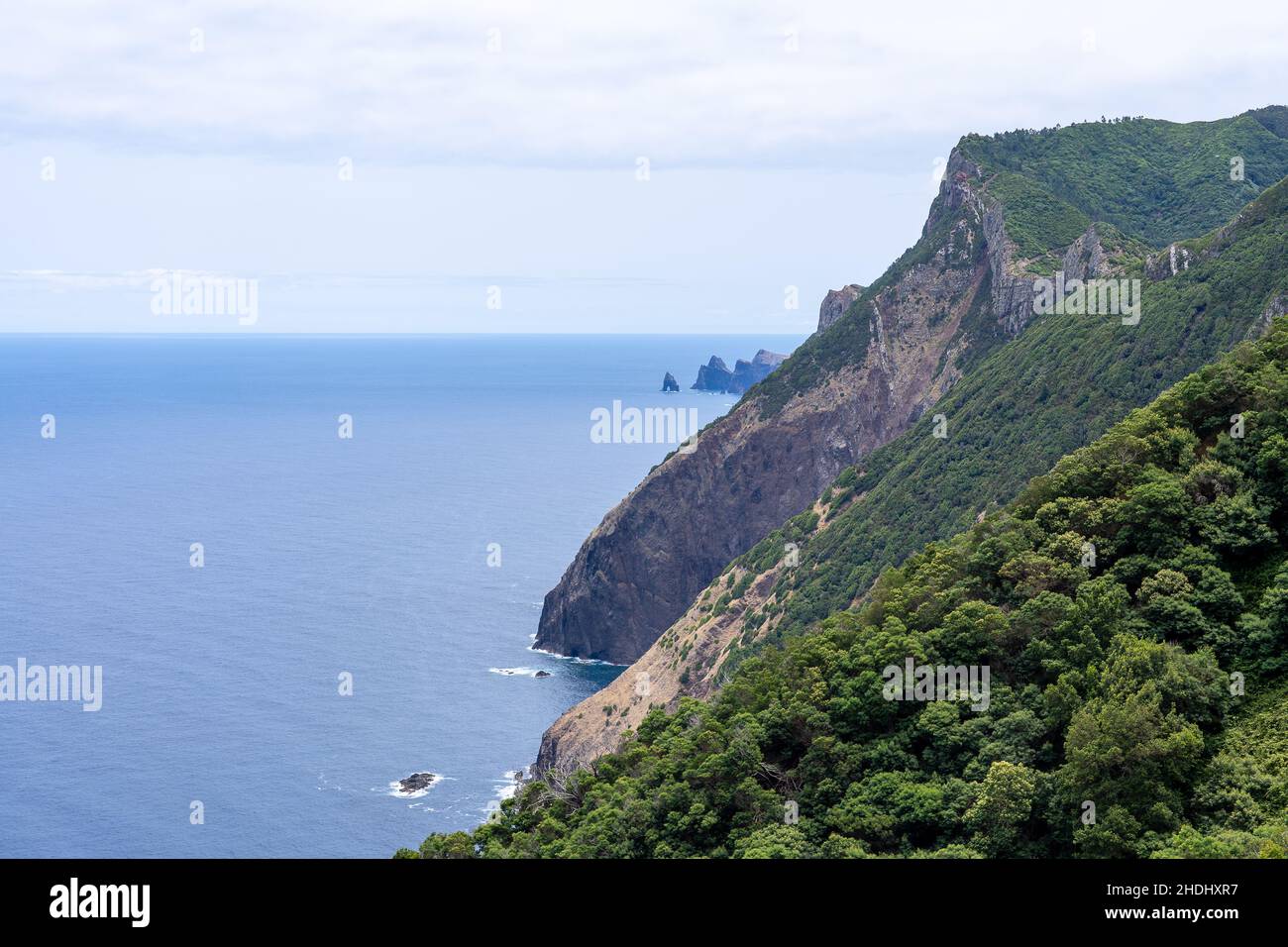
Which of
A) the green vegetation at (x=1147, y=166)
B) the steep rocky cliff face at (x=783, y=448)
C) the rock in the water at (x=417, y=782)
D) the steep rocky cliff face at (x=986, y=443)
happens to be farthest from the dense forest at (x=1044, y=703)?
the green vegetation at (x=1147, y=166)

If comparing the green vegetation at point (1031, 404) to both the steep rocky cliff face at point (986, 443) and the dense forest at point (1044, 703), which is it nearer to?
the steep rocky cliff face at point (986, 443)

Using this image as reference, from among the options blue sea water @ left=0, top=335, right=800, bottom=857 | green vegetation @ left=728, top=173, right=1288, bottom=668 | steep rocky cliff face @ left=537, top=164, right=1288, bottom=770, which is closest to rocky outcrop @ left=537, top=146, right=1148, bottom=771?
steep rocky cliff face @ left=537, top=164, right=1288, bottom=770

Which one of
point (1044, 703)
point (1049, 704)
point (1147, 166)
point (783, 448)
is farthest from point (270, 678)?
point (1147, 166)

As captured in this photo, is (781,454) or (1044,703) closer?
(1044,703)

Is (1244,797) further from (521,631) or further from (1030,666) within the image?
(521,631)

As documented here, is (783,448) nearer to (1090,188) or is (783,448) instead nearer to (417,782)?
(1090,188)
